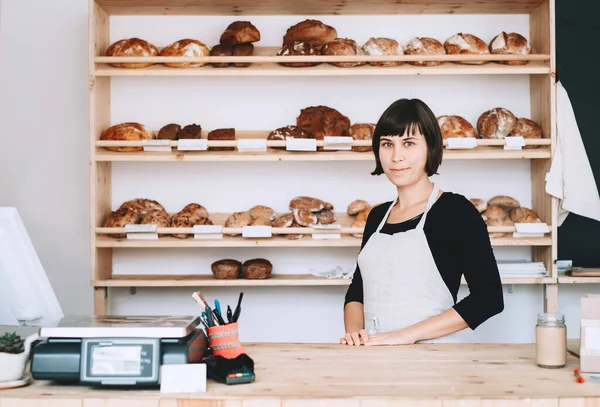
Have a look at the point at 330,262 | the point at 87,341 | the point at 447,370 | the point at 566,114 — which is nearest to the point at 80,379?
the point at 87,341

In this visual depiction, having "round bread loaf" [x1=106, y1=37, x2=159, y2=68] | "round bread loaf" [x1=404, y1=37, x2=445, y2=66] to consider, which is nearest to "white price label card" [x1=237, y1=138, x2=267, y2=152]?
"round bread loaf" [x1=106, y1=37, x2=159, y2=68]

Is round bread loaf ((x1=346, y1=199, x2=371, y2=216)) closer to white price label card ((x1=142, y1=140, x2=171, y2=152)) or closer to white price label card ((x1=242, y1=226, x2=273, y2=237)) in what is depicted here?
white price label card ((x1=242, y1=226, x2=273, y2=237))

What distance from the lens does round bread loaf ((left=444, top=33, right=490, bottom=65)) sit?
3392 mm

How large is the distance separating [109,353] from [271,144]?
2011 mm

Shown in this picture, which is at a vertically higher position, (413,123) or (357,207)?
(413,123)

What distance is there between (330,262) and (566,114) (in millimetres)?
1368

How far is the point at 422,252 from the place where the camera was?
6.94 feet

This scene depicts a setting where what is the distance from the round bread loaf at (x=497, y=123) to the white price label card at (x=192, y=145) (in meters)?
1.36

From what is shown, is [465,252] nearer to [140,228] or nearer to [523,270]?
[523,270]

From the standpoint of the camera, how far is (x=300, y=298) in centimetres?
364

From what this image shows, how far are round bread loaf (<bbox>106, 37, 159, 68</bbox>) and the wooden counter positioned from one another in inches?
83.7

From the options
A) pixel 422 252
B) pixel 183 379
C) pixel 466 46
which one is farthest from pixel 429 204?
pixel 466 46

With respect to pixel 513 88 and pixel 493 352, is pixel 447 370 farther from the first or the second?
pixel 513 88

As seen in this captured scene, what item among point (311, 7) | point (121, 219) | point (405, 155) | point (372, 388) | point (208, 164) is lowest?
point (372, 388)
